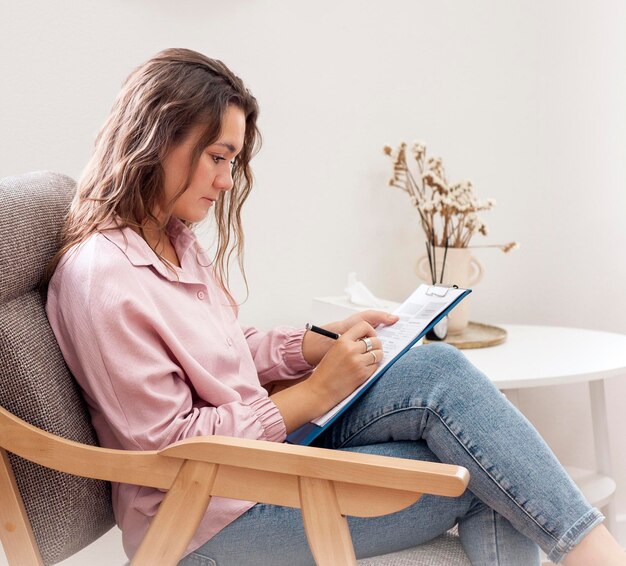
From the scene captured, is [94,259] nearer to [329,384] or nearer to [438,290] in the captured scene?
[329,384]

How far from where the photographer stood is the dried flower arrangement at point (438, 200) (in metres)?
2.10

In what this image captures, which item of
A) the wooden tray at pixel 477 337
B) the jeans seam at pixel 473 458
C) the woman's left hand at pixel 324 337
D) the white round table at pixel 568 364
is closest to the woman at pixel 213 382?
the jeans seam at pixel 473 458

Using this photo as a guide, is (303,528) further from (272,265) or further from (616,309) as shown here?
(616,309)

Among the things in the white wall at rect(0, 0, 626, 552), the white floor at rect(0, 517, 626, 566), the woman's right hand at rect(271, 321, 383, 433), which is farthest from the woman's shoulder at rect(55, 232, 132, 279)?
the white floor at rect(0, 517, 626, 566)

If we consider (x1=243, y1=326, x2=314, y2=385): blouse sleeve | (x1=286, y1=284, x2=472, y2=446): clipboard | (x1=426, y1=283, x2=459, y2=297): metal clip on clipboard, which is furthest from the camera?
(x1=243, y1=326, x2=314, y2=385): blouse sleeve

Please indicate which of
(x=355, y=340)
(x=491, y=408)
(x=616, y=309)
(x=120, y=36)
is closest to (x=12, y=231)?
(x=355, y=340)

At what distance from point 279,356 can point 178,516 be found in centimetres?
→ 49

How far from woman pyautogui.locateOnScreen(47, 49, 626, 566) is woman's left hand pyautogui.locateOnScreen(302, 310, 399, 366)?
0.37 ft

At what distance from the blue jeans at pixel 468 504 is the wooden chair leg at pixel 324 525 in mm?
116

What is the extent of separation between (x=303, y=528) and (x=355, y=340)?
330mm

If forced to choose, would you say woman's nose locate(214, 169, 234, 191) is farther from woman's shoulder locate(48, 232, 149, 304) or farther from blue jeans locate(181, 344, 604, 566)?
blue jeans locate(181, 344, 604, 566)

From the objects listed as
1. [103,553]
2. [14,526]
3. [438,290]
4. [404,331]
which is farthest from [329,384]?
[103,553]

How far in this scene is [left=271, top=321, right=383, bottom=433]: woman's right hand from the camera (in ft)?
4.13

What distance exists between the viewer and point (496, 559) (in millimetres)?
1164
